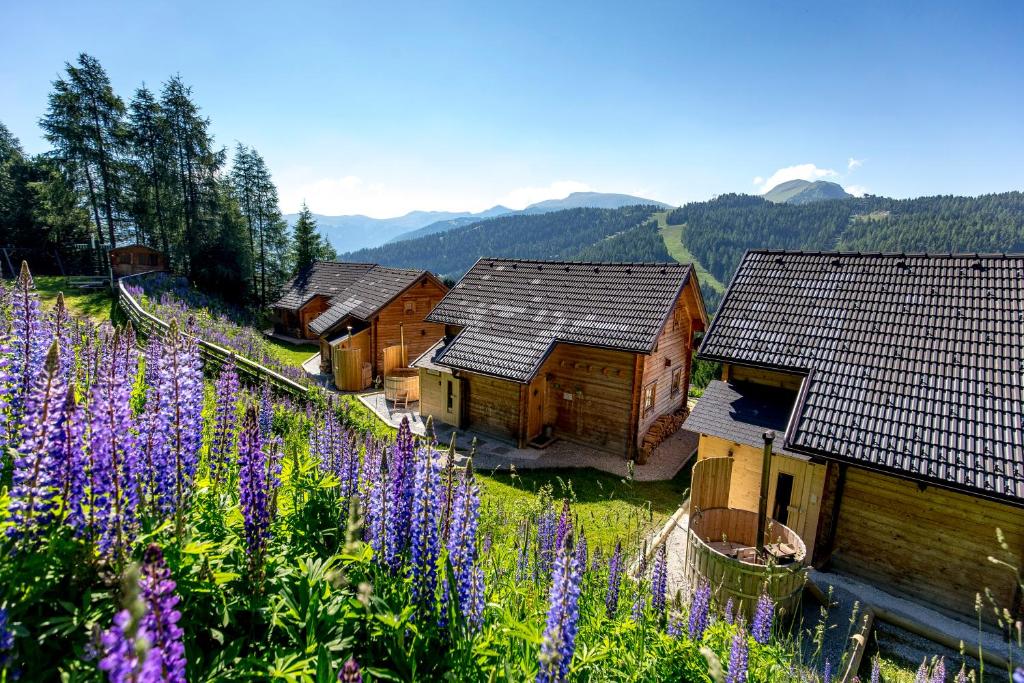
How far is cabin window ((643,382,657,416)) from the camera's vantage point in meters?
16.2

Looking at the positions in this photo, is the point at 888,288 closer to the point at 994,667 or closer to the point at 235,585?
the point at 994,667

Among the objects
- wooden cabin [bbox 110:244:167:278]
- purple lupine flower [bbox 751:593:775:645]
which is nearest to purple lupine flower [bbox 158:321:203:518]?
purple lupine flower [bbox 751:593:775:645]

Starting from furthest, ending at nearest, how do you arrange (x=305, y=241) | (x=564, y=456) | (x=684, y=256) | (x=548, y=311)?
(x=684, y=256), (x=305, y=241), (x=548, y=311), (x=564, y=456)

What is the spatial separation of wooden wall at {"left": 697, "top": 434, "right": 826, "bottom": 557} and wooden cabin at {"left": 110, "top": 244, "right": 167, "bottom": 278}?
35589 millimetres

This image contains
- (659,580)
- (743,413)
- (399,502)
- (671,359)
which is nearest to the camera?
(399,502)

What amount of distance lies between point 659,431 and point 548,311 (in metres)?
6.03

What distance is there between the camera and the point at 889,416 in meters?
9.38

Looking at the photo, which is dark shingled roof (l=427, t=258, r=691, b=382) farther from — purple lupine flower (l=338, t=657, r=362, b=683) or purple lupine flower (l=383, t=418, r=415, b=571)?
purple lupine flower (l=338, t=657, r=362, b=683)

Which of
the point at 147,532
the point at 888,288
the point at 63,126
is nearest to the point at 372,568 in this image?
the point at 147,532

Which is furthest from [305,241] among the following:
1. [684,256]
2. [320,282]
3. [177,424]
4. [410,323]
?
[684,256]

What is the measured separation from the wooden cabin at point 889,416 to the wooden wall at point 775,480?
0.03 m

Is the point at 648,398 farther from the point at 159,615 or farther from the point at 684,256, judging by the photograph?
the point at 684,256

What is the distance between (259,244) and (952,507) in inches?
1836

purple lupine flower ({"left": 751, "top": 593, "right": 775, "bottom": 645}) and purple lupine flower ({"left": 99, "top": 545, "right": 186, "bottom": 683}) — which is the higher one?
purple lupine flower ({"left": 99, "top": 545, "right": 186, "bottom": 683})
